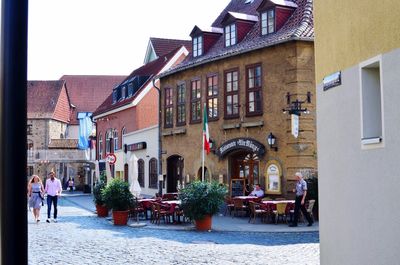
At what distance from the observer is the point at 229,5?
29719mm

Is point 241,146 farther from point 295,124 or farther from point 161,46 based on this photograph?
point 161,46

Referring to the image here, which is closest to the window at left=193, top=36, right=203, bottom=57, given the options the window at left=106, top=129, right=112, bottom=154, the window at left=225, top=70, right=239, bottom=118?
the window at left=225, top=70, right=239, bottom=118

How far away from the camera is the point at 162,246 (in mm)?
12406

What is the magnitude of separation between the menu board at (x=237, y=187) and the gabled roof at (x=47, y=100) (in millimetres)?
44262

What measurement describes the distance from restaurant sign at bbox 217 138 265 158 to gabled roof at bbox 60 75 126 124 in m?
52.3

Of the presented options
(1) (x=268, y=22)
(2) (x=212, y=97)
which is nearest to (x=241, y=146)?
(2) (x=212, y=97)

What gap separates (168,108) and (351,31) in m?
21.8

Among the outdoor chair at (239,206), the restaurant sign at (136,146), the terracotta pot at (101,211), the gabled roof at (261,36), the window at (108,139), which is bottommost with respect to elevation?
the terracotta pot at (101,211)

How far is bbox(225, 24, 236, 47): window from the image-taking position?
81.3 ft

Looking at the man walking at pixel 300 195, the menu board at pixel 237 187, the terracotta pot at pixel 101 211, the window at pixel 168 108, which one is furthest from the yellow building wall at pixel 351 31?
the window at pixel 168 108

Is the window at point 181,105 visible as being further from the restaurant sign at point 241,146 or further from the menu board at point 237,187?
the menu board at point 237,187

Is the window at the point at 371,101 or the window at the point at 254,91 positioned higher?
the window at the point at 254,91

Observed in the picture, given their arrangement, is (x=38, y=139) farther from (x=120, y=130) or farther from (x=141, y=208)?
(x=141, y=208)

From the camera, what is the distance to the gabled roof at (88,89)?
74000 mm
